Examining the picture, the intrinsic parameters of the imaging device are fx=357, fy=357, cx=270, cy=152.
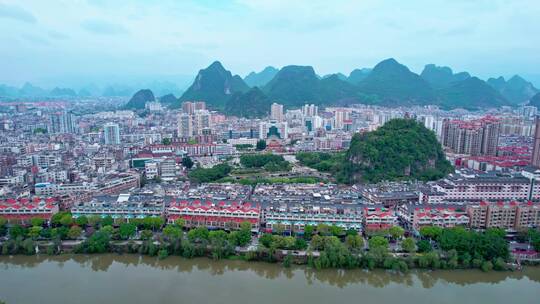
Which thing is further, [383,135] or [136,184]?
A: [383,135]

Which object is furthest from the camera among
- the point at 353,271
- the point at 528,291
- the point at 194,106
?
the point at 194,106

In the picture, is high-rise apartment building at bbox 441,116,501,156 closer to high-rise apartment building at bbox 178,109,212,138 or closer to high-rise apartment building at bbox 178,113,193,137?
high-rise apartment building at bbox 178,109,212,138

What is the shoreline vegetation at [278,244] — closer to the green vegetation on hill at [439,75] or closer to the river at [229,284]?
the river at [229,284]

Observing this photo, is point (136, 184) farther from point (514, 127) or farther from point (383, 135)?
point (514, 127)

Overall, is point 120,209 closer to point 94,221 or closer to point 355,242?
point 94,221

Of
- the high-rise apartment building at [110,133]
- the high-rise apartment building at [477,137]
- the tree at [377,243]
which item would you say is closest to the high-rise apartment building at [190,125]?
the high-rise apartment building at [110,133]

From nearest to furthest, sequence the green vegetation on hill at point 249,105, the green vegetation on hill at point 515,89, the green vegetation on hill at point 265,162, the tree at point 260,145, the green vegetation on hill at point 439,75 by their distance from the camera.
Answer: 1. the green vegetation on hill at point 265,162
2. the tree at point 260,145
3. the green vegetation on hill at point 249,105
4. the green vegetation on hill at point 515,89
5. the green vegetation on hill at point 439,75

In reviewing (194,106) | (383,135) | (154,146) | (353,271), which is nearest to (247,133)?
(154,146)
